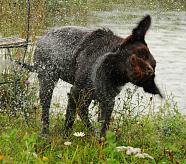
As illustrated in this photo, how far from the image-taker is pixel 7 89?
8164 millimetres

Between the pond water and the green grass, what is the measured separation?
6.04 feet

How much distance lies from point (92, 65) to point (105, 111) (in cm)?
51

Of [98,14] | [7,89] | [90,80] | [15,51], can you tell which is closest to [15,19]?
[15,51]

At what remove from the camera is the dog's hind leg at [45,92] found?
20.7 feet

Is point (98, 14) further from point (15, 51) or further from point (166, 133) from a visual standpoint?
point (166, 133)

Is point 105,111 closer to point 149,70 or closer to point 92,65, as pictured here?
point 92,65

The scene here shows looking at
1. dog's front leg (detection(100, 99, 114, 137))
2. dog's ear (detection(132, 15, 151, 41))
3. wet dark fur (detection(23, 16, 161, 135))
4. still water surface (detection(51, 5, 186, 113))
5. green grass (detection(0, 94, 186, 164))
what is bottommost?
still water surface (detection(51, 5, 186, 113))

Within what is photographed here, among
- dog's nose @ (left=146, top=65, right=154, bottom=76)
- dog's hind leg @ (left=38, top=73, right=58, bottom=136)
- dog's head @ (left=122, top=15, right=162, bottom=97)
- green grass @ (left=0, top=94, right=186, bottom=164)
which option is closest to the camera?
green grass @ (left=0, top=94, right=186, bottom=164)

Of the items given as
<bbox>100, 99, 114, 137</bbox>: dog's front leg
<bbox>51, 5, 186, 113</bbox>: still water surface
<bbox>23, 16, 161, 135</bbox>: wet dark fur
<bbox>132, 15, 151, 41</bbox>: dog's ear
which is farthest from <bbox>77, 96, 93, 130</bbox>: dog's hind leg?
<bbox>51, 5, 186, 113</bbox>: still water surface

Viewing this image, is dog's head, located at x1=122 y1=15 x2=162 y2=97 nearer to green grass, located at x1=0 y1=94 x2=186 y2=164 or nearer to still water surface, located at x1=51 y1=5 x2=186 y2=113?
green grass, located at x1=0 y1=94 x2=186 y2=164

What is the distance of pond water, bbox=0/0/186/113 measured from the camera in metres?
9.90

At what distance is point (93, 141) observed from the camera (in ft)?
18.6

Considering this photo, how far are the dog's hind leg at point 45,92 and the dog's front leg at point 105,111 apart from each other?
75 cm

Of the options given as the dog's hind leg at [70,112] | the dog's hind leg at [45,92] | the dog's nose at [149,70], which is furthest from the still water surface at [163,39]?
the dog's nose at [149,70]
